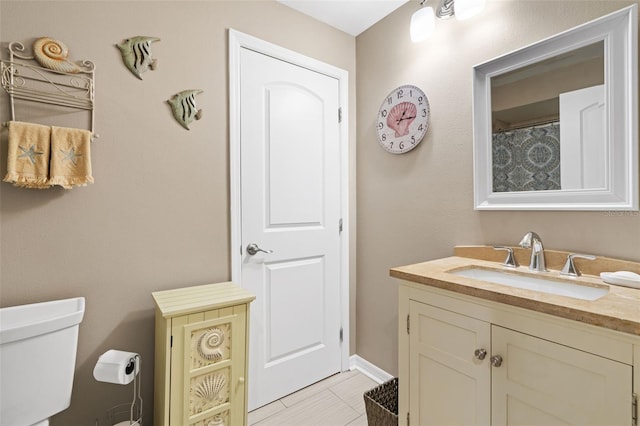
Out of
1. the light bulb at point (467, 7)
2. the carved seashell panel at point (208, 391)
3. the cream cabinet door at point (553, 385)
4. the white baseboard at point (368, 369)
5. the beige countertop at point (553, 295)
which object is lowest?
the white baseboard at point (368, 369)

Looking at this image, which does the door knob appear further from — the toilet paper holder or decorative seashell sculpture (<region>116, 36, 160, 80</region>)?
decorative seashell sculpture (<region>116, 36, 160, 80</region>)

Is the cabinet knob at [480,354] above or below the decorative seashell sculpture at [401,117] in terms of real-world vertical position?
below

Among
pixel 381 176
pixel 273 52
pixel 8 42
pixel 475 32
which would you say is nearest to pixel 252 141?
pixel 273 52

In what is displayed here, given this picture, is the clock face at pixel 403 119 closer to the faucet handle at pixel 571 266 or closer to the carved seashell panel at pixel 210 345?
the faucet handle at pixel 571 266

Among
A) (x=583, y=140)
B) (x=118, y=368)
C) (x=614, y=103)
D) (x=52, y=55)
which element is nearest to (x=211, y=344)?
(x=118, y=368)

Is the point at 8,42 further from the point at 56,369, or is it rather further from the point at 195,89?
the point at 56,369

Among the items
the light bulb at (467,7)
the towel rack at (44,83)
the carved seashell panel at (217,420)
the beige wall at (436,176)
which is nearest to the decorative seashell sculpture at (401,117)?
the beige wall at (436,176)

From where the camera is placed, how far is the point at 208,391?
Answer: 54.0 inches

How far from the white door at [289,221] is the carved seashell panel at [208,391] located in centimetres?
41

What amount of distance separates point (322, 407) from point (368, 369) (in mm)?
500

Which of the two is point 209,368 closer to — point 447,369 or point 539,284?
point 447,369

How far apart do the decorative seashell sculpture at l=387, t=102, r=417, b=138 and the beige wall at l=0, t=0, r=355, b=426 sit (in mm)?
1001

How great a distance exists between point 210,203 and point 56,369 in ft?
3.03

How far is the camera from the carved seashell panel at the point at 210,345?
1.34 m
